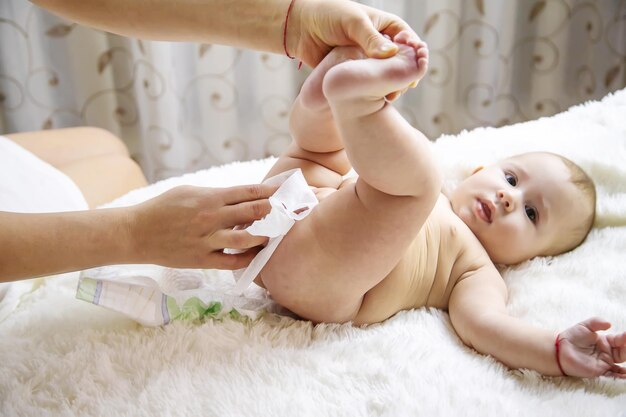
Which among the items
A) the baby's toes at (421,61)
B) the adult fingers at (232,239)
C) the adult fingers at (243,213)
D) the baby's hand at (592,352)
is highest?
the baby's toes at (421,61)

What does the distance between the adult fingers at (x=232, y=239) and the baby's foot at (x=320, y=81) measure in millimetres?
222

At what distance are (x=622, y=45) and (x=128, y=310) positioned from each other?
2.12 meters

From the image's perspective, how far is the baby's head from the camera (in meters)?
1.20

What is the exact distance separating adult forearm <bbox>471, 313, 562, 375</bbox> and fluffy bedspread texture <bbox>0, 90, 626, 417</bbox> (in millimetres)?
17

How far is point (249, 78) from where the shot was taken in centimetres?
227

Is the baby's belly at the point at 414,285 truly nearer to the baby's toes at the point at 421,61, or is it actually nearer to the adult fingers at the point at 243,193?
the adult fingers at the point at 243,193

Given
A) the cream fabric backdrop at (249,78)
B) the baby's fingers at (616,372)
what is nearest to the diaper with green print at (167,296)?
the baby's fingers at (616,372)

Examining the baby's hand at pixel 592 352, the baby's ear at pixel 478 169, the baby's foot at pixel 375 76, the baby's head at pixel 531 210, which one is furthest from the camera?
the baby's ear at pixel 478 169

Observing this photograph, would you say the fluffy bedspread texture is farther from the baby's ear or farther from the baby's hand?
the baby's ear

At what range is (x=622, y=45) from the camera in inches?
88.7

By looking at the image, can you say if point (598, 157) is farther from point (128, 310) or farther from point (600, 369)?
point (128, 310)

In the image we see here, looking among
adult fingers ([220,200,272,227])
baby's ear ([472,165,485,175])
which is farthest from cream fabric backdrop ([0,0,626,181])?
adult fingers ([220,200,272,227])

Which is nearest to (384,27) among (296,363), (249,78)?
(296,363)

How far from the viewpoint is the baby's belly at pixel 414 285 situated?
1029 millimetres
